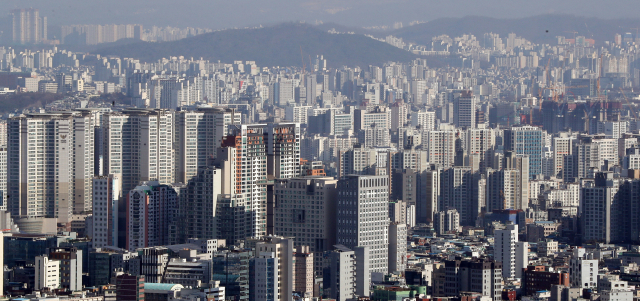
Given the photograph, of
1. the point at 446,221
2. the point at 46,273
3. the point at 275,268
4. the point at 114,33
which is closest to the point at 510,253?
the point at 275,268

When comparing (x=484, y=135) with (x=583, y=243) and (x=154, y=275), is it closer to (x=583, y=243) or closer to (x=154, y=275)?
(x=583, y=243)

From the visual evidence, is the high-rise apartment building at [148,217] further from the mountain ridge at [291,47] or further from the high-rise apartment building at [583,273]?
the mountain ridge at [291,47]

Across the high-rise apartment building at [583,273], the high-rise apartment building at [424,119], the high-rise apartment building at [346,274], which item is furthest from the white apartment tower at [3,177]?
the high-rise apartment building at [424,119]

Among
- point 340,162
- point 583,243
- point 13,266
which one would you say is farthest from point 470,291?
point 340,162

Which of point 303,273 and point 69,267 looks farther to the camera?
point 69,267

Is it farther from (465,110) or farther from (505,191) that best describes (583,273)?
(465,110)
